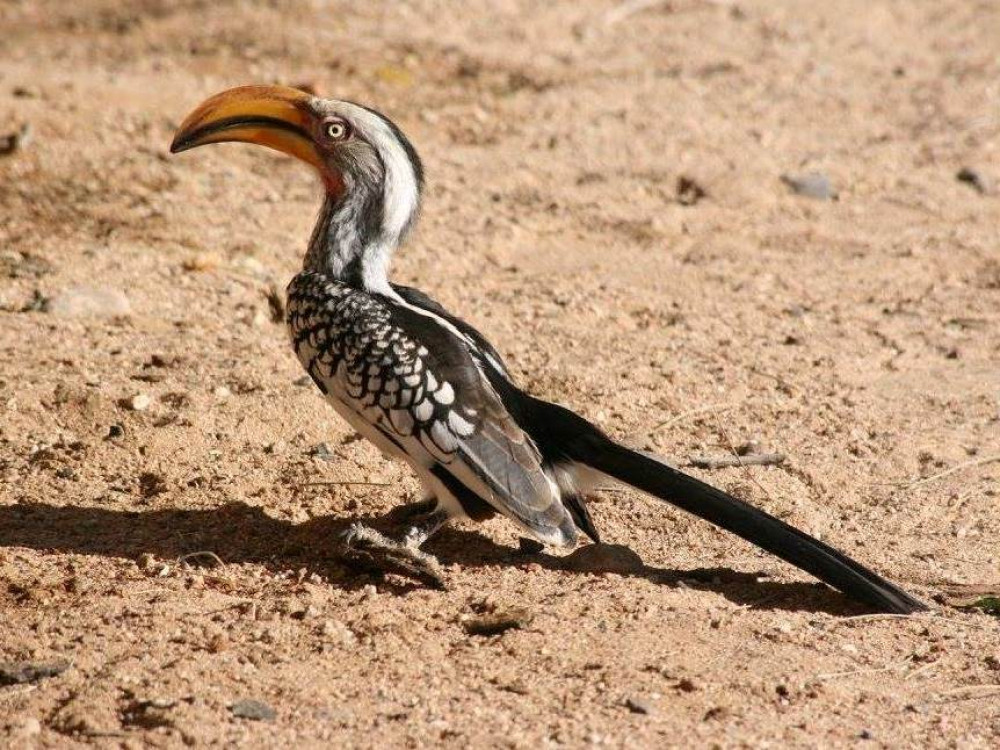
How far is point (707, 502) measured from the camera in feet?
14.6

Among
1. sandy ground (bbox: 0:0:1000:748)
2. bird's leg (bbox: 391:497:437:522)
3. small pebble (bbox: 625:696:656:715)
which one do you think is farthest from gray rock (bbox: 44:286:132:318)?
small pebble (bbox: 625:696:656:715)

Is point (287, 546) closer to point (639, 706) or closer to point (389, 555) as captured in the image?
point (389, 555)

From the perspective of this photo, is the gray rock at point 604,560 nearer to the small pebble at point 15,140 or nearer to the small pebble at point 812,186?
the small pebble at point 812,186

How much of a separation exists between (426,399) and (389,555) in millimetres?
472

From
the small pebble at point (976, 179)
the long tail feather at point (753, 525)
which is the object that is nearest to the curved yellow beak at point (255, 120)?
the long tail feather at point (753, 525)

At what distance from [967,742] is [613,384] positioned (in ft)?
7.66

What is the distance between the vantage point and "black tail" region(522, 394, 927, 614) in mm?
4305

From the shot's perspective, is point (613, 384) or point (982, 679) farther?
point (613, 384)

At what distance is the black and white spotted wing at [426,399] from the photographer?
14.7ft

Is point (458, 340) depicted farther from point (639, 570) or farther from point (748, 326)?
point (748, 326)

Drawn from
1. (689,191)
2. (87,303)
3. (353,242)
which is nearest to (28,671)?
(353,242)

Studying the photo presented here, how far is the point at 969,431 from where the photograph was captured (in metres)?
5.54

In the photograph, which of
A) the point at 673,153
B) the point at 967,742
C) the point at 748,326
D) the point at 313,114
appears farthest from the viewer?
the point at 673,153

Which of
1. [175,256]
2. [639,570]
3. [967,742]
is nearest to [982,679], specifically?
[967,742]
